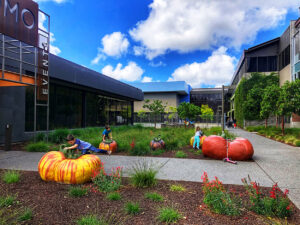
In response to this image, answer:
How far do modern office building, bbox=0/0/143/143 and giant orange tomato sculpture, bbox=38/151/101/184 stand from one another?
582cm

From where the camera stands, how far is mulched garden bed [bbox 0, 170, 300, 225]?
3141mm

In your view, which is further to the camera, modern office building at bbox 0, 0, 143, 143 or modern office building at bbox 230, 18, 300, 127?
modern office building at bbox 230, 18, 300, 127

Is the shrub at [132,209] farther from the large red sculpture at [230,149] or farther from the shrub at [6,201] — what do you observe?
the large red sculpture at [230,149]

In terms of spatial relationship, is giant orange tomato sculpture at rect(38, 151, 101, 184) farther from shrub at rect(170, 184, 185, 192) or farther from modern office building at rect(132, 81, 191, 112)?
modern office building at rect(132, 81, 191, 112)

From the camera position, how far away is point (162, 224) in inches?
119

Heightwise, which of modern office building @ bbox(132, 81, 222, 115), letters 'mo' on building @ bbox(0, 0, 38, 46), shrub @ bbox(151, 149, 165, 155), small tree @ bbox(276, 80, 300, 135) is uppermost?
modern office building @ bbox(132, 81, 222, 115)

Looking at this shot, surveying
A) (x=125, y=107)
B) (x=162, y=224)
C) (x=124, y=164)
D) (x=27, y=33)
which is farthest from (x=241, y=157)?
(x=125, y=107)

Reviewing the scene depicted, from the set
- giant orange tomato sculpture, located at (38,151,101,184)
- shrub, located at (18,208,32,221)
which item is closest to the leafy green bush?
giant orange tomato sculpture, located at (38,151,101,184)

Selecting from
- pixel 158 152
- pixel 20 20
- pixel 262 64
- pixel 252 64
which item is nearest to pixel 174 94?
pixel 252 64

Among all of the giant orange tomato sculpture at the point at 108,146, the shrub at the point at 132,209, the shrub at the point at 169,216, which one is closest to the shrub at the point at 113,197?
the shrub at the point at 132,209

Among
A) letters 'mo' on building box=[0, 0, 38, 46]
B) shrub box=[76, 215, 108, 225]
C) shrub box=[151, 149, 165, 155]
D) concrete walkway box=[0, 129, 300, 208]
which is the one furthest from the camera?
letters 'mo' on building box=[0, 0, 38, 46]

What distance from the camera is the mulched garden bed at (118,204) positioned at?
10.3 ft

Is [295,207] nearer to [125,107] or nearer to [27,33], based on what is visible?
[27,33]

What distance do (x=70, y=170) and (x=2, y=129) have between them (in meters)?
8.99
